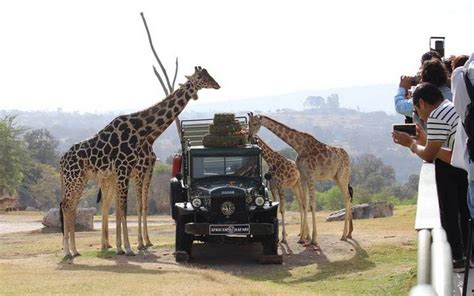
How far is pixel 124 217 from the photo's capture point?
17.1 meters

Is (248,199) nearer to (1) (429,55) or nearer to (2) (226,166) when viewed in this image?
(2) (226,166)

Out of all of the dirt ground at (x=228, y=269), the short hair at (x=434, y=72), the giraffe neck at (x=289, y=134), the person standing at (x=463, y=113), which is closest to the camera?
the person standing at (x=463, y=113)

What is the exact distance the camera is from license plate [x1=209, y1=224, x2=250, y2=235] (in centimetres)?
1488

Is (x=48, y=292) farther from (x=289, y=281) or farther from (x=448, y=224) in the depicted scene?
(x=448, y=224)

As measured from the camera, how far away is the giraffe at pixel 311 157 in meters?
18.1

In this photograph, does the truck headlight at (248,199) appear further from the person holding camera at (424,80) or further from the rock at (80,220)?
the rock at (80,220)

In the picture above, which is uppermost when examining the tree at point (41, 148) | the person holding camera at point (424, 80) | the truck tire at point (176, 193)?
the tree at point (41, 148)

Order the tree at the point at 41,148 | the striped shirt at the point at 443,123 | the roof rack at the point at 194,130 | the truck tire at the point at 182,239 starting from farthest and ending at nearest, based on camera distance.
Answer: the tree at the point at 41,148 → the roof rack at the point at 194,130 → the truck tire at the point at 182,239 → the striped shirt at the point at 443,123

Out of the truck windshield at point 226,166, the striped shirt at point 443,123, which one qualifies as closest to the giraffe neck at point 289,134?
the truck windshield at point 226,166

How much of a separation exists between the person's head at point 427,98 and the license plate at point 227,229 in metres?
8.72

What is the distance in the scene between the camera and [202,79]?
1816cm

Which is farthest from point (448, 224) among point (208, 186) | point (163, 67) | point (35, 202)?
point (35, 202)

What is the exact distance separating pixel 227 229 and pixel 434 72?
841cm

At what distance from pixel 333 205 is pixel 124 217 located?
33783mm
